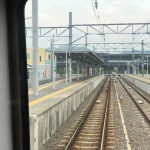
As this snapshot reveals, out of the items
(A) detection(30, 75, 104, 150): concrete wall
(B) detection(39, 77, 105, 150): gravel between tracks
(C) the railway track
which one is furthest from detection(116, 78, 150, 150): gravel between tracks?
(A) detection(30, 75, 104, 150): concrete wall

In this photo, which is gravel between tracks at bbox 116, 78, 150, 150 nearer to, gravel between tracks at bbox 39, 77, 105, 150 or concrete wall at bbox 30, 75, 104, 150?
gravel between tracks at bbox 39, 77, 105, 150

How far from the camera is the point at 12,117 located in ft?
9.71

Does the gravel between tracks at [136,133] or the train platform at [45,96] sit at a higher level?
the train platform at [45,96]

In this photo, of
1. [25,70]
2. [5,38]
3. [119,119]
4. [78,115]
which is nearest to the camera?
[5,38]

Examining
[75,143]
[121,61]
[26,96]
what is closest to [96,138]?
[75,143]

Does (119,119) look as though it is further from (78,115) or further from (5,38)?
(5,38)

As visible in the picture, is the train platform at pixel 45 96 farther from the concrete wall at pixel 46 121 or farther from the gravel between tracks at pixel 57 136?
the gravel between tracks at pixel 57 136

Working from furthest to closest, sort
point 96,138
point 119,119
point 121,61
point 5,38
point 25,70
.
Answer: point 121,61 < point 119,119 < point 96,138 < point 25,70 < point 5,38

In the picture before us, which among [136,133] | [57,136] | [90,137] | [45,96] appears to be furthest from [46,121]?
[45,96]

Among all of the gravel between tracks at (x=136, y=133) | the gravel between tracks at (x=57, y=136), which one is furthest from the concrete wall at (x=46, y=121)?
the gravel between tracks at (x=136, y=133)

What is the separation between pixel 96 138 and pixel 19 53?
5796mm

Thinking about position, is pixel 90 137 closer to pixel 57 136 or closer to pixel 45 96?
pixel 57 136

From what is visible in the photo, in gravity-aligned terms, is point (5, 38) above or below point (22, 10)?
below

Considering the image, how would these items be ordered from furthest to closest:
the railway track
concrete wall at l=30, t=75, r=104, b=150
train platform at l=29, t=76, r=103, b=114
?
train platform at l=29, t=76, r=103, b=114 < the railway track < concrete wall at l=30, t=75, r=104, b=150
